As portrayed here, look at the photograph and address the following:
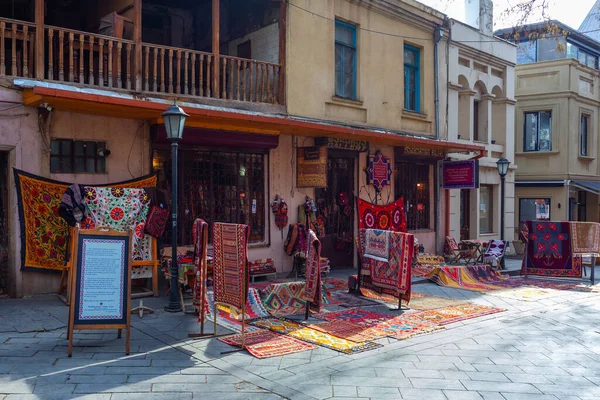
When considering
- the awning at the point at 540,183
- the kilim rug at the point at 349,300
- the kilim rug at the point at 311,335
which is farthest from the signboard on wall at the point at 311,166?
the awning at the point at 540,183

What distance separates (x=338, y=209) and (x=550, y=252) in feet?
16.8

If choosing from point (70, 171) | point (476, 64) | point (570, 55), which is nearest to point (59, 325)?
point (70, 171)

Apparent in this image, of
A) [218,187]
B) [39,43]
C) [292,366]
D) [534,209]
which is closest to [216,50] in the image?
[218,187]

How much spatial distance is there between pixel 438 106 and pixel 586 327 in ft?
30.4

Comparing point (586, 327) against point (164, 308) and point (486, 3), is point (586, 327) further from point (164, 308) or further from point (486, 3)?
point (486, 3)

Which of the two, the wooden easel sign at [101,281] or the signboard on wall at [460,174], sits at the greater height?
the signboard on wall at [460,174]

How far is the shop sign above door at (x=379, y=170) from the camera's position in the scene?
14.1m

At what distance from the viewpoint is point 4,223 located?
9.19 meters

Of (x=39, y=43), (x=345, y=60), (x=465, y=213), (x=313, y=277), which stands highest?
(x=345, y=60)

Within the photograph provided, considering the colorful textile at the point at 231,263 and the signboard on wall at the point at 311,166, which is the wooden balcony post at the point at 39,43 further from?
the signboard on wall at the point at 311,166

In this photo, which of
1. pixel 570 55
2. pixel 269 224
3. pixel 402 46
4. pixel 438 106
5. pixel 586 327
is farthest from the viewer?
pixel 570 55

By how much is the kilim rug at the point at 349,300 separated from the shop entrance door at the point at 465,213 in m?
8.75

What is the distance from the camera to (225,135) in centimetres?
1082

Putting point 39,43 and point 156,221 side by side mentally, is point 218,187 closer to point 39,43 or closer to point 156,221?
point 156,221
